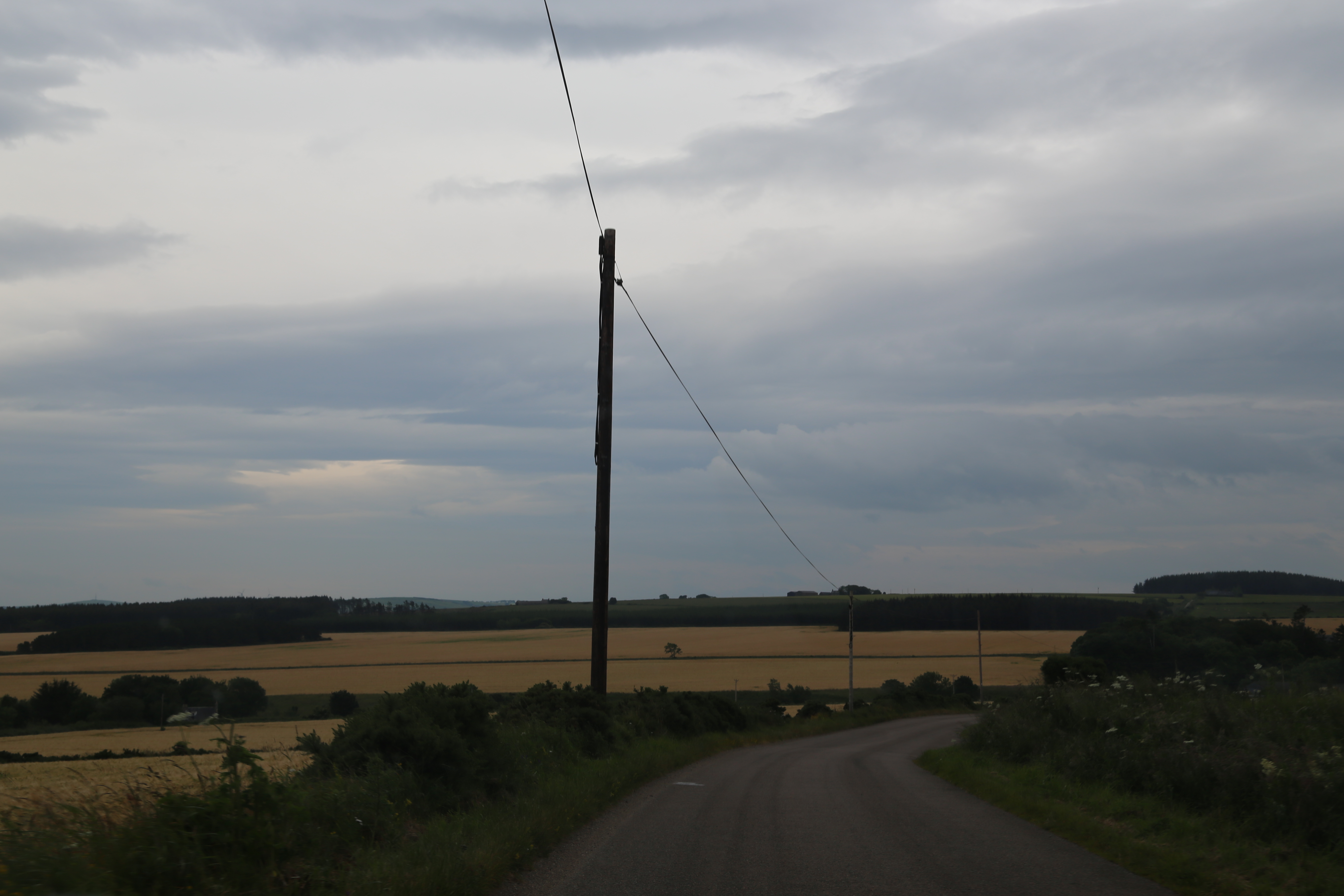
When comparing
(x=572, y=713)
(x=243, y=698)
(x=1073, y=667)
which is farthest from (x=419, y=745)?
(x=243, y=698)

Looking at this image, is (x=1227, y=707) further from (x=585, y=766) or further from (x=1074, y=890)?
(x=585, y=766)

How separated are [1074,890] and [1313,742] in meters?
6.40

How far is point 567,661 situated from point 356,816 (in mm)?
107641

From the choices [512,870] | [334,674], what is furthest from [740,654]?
[512,870]

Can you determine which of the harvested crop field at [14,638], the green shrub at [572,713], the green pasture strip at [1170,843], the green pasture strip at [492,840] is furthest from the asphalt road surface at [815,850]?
the harvested crop field at [14,638]

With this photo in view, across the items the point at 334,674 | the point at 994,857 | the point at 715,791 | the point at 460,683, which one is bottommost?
the point at 334,674

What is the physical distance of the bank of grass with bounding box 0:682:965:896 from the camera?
7.03 m

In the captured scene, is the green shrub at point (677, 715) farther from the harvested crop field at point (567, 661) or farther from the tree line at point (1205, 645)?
the harvested crop field at point (567, 661)

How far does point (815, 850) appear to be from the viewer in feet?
35.0

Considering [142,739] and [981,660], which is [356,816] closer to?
[142,739]

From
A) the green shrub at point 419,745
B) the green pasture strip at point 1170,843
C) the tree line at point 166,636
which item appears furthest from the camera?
the tree line at point 166,636

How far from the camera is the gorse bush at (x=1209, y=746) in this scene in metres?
10.6

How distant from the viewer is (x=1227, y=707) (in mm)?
14711

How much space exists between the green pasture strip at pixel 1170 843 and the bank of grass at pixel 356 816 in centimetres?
651
